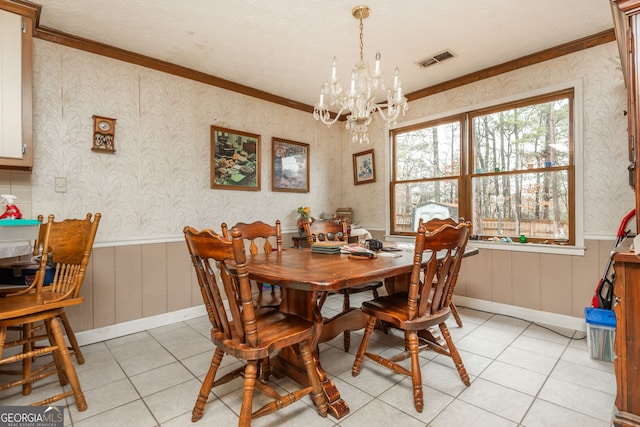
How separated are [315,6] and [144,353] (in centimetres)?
292

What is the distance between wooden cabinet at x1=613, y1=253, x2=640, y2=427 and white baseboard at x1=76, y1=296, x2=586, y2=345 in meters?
1.61

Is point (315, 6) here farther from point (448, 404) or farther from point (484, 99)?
point (448, 404)

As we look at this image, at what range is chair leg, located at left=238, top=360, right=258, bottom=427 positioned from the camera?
1317mm

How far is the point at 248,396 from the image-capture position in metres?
1.34

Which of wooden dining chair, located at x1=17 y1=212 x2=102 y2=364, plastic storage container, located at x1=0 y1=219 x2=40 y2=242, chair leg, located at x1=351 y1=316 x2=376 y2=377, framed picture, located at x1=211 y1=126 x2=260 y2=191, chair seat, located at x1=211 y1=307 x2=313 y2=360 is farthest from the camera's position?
framed picture, located at x1=211 y1=126 x2=260 y2=191

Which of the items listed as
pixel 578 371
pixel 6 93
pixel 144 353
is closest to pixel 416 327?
pixel 578 371

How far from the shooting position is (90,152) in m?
2.62

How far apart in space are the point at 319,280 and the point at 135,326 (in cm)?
236

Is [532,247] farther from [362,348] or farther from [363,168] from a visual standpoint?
[363,168]

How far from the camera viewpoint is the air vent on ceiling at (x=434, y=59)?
2898 mm

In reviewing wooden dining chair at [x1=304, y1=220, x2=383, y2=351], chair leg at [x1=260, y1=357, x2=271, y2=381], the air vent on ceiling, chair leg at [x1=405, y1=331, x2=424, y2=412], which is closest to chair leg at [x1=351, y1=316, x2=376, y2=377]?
chair leg at [x1=405, y1=331, x2=424, y2=412]

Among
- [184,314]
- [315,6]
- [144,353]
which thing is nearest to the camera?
[315,6]

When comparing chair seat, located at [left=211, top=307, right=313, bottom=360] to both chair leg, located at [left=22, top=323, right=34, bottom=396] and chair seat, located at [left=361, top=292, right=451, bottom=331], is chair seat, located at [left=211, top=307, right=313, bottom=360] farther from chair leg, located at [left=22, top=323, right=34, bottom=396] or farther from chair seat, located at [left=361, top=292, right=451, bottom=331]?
chair leg, located at [left=22, top=323, right=34, bottom=396]

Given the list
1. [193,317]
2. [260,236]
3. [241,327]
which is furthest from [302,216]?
[241,327]
